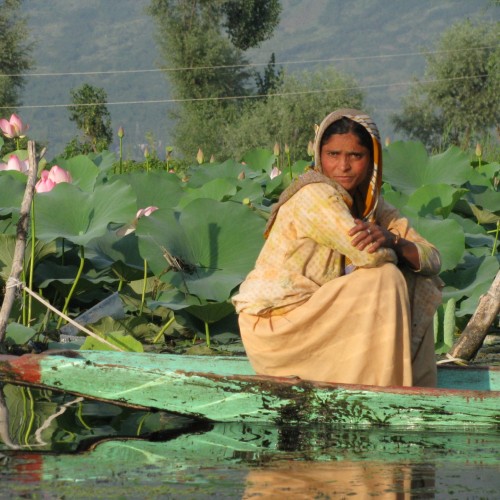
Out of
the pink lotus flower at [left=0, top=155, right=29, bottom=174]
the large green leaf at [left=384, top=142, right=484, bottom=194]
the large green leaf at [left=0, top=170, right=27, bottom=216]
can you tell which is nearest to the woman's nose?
the large green leaf at [left=0, top=170, right=27, bottom=216]

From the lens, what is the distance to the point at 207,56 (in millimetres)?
49688

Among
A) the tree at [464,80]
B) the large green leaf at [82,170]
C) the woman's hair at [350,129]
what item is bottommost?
the woman's hair at [350,129]

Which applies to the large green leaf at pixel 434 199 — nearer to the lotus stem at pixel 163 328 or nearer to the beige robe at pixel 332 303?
the lotus stem at pixel 163 328

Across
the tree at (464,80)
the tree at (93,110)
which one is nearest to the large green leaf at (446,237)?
the tree at (93,110)

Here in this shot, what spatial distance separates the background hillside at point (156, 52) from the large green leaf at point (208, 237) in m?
142

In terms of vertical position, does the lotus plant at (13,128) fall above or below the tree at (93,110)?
below

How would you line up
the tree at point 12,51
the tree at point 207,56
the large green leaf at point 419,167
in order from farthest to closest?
the tree at point 207,56 → the tree at point 12,51 → the large green leaf at point 419,167

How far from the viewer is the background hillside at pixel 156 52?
160625 mm

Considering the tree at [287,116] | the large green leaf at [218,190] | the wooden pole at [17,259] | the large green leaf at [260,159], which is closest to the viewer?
the wooden pole at [17,259]

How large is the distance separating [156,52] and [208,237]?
182m

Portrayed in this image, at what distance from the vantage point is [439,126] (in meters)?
52.8

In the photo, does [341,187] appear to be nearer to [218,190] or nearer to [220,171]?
[218,190]

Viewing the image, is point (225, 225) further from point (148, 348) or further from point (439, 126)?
point (439, 126)

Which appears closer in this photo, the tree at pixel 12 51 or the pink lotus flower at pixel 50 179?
the pink lotus flower at pixel 50 179
